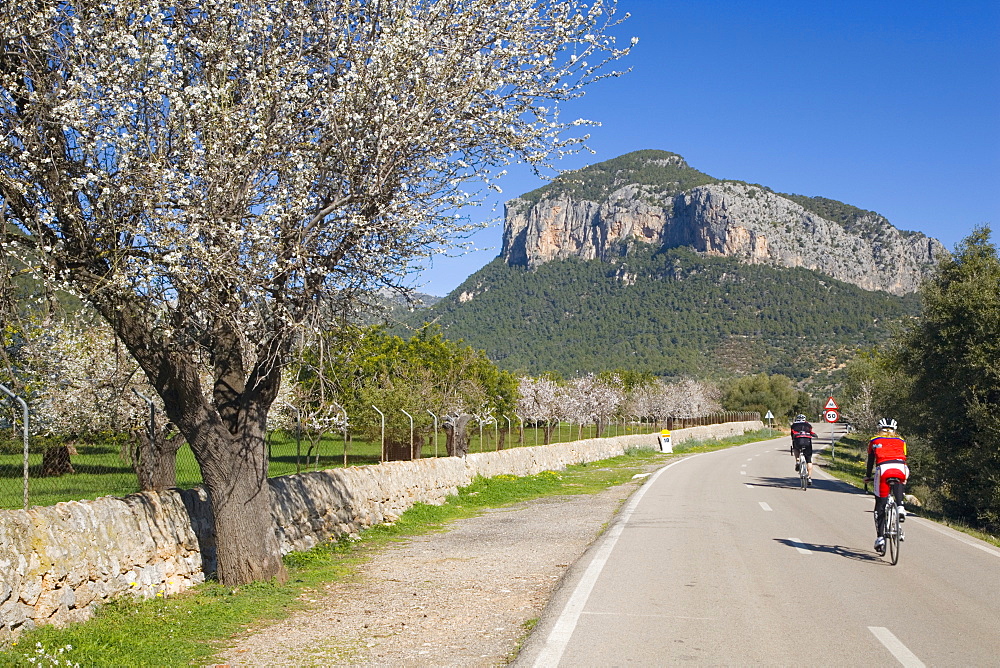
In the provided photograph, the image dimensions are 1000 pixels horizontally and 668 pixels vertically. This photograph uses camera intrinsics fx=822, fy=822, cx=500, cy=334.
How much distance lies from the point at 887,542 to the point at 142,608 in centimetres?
936

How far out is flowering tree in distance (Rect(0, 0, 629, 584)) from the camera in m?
6.80

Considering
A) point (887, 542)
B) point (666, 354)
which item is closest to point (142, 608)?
point (887, 542)

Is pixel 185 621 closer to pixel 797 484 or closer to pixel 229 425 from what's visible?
pixel 229 425

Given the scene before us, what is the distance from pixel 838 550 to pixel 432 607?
22.3 feet

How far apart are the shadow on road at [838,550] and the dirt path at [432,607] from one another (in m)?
3.07

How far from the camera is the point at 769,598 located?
8.34 meters

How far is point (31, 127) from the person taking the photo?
21.3ft

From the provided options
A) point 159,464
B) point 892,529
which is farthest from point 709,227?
point 892,529

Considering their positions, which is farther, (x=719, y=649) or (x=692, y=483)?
(x=692, y=483)

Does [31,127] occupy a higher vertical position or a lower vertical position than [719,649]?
higher

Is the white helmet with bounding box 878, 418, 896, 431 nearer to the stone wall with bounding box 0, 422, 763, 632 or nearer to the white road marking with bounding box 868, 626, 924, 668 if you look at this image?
the white road marking with bounding box 868, 626, 924, 668

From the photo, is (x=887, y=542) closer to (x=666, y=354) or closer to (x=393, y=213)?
(x=393, y=213)

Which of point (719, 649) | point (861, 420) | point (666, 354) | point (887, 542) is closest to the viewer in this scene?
point (719, 649)

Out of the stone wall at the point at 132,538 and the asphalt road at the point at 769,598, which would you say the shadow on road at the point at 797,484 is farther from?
the stone wall at the point at 132,538
